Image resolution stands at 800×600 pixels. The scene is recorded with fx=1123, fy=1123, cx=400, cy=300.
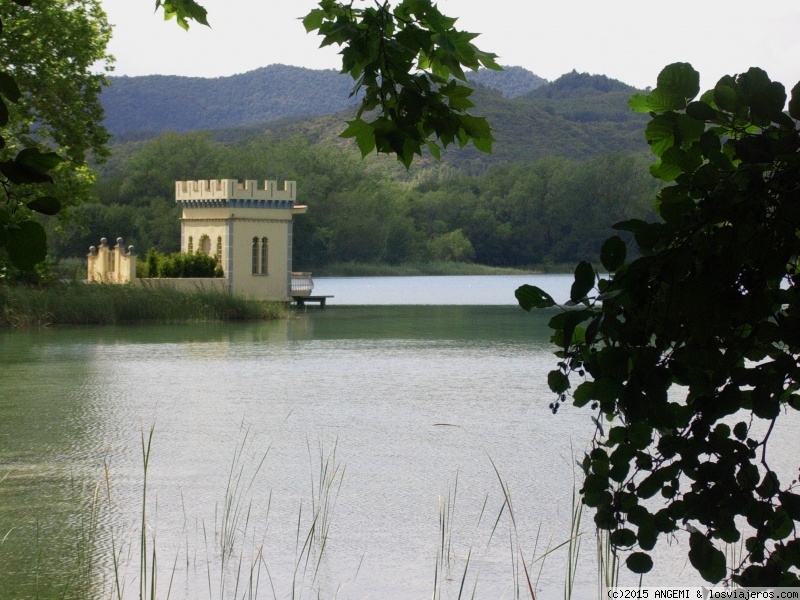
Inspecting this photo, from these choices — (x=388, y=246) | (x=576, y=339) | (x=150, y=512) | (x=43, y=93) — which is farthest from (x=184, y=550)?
(x=388, y=246)

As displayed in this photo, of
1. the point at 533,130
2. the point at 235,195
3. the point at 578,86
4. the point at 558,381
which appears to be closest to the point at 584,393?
the point at 558,381

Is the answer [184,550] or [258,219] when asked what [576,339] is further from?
[258,219]

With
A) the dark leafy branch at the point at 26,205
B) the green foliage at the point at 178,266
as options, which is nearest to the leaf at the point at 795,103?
the dark leafy branch at the point at 26,205

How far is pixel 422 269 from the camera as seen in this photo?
2566 inches

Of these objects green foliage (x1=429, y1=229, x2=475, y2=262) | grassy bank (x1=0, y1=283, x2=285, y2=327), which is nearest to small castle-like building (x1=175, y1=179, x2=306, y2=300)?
grassy bank (x1=0, y1=283, x2=285, y2=327)

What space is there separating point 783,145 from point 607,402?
424 mm

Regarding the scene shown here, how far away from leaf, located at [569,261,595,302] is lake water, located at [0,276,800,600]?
4.69 feet

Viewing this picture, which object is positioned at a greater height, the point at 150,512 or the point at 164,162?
the point at 164,162

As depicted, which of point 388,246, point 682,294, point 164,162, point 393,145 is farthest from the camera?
point 388,246

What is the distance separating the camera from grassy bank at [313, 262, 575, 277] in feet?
201

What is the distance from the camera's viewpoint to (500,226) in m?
68.3

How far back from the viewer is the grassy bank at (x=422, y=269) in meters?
61.2

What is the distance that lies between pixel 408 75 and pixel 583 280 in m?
0.81

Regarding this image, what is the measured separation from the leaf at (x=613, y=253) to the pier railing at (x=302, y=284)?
95.0ft
